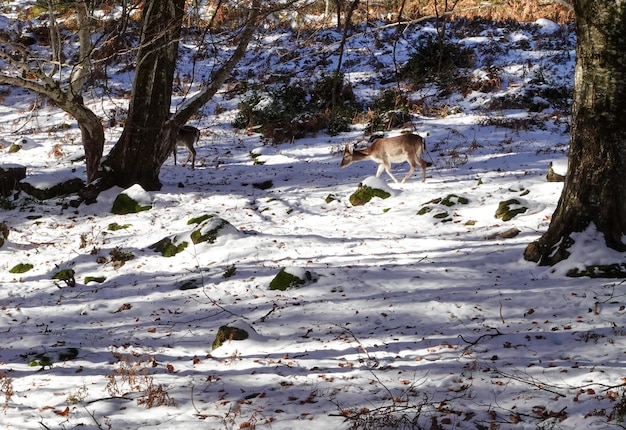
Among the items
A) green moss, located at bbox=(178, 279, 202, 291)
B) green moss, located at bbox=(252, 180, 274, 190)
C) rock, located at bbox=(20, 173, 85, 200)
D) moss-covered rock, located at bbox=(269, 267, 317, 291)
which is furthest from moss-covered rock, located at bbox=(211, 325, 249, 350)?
rock, located at bbox=(20, 173, 85, 200)

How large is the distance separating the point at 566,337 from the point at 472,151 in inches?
389

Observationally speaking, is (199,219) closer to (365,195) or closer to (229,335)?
(365,195)

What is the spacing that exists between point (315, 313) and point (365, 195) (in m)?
5.30

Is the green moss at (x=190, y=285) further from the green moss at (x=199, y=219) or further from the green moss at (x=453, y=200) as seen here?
the green moss at (x=453, y=200)

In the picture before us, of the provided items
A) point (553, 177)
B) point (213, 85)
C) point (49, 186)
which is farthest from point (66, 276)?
point (553, 177)

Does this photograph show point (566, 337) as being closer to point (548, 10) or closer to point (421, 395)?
point (421, 395)

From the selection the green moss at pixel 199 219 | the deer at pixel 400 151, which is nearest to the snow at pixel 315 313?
the green moss at pixel 199 219

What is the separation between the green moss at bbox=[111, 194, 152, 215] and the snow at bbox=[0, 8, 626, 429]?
0.62ft

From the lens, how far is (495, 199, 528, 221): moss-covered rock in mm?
9109

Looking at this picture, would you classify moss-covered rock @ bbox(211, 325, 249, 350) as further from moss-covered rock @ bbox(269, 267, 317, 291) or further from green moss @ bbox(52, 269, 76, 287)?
green moss @ bbox(52, 269, 76, 287)

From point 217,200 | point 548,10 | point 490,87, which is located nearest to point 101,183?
point 217,200

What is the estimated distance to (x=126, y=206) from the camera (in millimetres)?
11703

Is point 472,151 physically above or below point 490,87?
below

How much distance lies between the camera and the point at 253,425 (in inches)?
161
